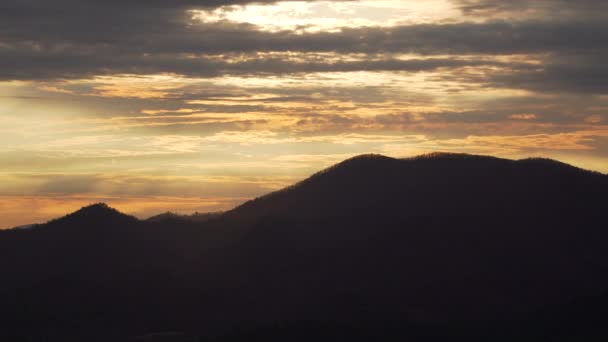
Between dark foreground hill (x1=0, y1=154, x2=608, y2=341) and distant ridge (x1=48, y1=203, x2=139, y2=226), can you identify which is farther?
distant ridge (x1=48, y1=203, x2=139, y2=226)

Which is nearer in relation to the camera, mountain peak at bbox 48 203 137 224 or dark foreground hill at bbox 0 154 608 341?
dark foreground hill at bbox 0 154 608 341

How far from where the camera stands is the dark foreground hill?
135 m

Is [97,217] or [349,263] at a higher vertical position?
[97,217]

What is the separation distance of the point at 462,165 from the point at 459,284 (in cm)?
2971

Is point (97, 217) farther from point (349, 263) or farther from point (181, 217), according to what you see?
point (349, 263)

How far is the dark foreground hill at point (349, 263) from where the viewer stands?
135m

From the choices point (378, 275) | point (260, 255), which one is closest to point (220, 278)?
point (260, 255)

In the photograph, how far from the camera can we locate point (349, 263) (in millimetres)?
151750

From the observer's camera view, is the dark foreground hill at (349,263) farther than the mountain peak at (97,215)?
No

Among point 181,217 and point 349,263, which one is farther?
point 181,217

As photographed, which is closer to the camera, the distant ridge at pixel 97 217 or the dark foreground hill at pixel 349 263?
the dark foreground hill at pixel 349 263

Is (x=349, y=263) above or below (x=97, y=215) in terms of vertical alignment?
below

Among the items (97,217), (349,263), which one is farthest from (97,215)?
(349,263)

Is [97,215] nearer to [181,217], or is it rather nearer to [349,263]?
[181,217]
